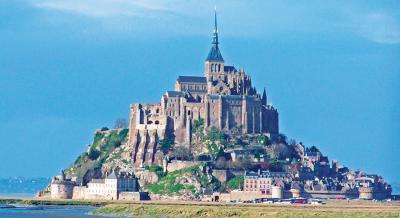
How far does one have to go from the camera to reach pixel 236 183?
5266 inches

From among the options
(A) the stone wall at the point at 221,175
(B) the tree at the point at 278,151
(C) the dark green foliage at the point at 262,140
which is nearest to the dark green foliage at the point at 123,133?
(C) the dark green foliage at the point at 262,140

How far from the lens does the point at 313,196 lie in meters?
131

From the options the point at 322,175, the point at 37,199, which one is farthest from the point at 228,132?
the point at 37,199

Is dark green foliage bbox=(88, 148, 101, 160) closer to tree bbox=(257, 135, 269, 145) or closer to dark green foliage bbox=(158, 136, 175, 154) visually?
dark green foliage bbox=(158, 136, 175, 154)

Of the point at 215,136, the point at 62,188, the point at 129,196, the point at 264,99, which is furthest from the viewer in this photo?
the point at 264,99

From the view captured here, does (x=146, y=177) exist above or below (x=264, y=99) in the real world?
below

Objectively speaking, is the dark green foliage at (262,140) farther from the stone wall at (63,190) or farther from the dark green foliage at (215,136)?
the stone wall at (63,190)

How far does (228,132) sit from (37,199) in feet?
73.5

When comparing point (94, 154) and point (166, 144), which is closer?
point (166, 144)

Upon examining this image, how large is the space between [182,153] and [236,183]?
9.90m

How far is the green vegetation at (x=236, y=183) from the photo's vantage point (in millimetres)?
133125

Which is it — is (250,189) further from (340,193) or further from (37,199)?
(37,199)

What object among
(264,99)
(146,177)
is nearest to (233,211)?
(146,177)

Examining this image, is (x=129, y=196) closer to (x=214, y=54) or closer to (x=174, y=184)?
(x=174, y=184)
